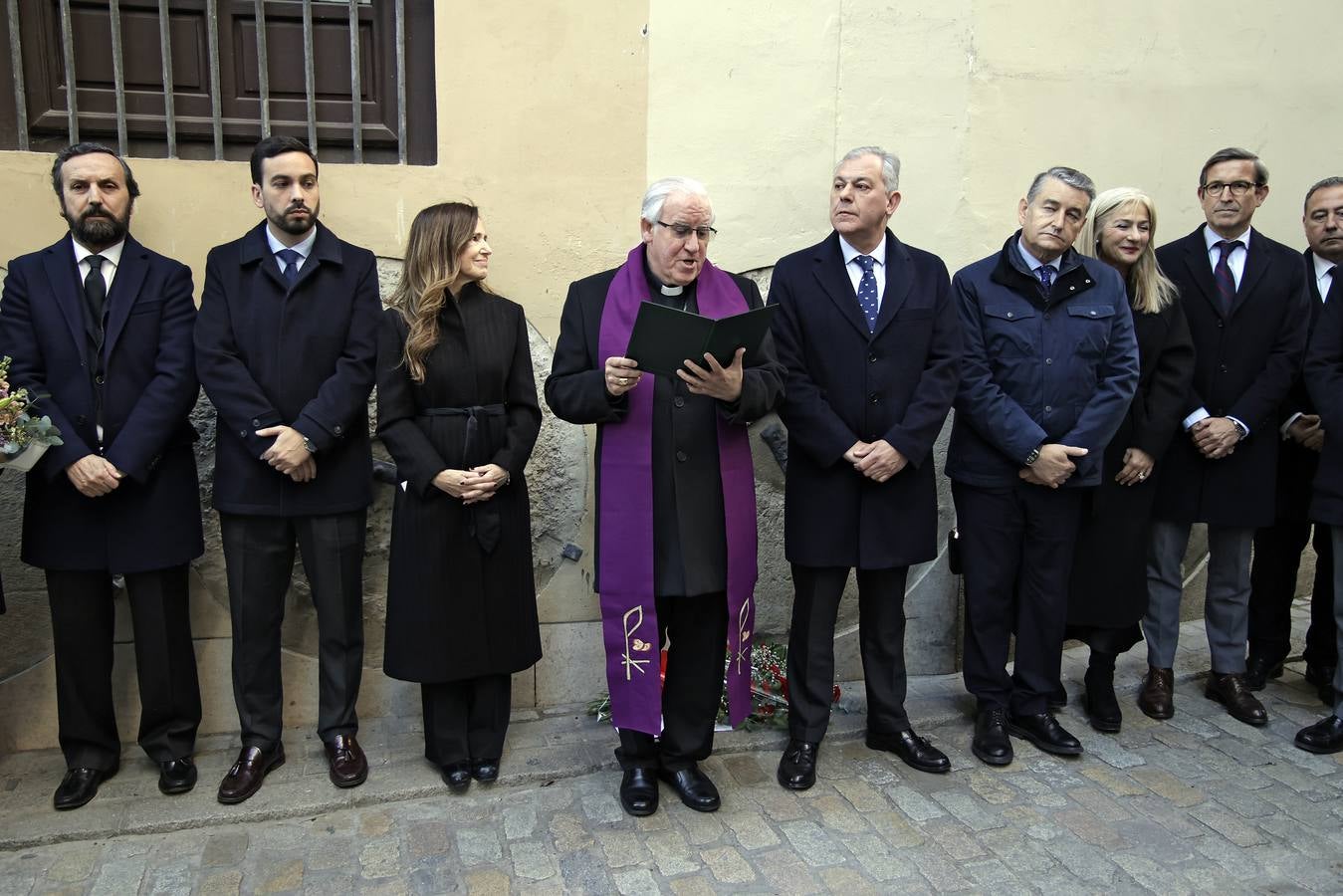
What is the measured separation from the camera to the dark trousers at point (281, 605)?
3.75 meters

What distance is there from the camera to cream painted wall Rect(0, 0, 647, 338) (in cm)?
408

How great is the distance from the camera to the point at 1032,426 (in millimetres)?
3951

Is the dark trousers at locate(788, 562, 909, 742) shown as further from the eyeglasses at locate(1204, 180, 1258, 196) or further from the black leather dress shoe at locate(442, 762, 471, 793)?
the eyeglasses at locate(1204, 180, 1258, 196)

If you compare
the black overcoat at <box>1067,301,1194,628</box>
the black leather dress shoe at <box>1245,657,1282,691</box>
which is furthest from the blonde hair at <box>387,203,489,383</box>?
the black leather dress shoe at <box>1245,657,1282,691</box>

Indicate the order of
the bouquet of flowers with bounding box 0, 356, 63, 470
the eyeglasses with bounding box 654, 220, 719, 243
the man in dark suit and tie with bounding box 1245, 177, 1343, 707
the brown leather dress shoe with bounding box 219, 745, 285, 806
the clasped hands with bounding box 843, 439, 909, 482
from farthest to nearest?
the man in dark suit and tie with bounding box 1245, 177, 1343, 707, the clasped hands with bounding box 843, 439, 909, 482, the brown leather dress shoe with bounding box 219, 745, 285, 806, the eyeglasses with bounding box 654, 220, 719, 243, the bouquet of flowers with bounding box 0, 356, 63, 470

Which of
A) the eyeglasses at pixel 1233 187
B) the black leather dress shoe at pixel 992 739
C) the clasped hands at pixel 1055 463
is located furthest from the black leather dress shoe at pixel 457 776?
the eyeglasses at pixel 1233 187

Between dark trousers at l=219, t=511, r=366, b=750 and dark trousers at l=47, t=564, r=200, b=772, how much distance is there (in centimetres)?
20

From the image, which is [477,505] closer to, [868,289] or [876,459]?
[876,459]

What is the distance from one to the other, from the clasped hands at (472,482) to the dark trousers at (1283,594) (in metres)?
3.41

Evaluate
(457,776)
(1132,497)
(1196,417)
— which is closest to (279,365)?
(457,776)

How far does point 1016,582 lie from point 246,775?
298 centimetres


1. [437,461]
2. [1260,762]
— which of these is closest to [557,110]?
[437,461]

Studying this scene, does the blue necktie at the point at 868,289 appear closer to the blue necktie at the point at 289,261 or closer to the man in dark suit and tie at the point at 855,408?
the man in dark suit and tie at the point at 855,408

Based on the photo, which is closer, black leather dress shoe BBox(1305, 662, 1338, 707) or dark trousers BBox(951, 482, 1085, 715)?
dark trousers BBox(951, 482, 1085, 715)
